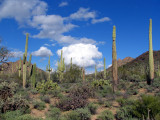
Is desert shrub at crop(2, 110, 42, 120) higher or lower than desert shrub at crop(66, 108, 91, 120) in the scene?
higher

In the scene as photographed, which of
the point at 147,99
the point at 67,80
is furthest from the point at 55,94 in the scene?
the point at 67,80

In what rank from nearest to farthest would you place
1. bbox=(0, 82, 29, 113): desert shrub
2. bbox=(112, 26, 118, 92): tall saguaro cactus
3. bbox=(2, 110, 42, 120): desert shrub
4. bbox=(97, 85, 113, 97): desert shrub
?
bbox=(2, 110, 42, 120): desert shrub < bbox=(0, 82, 29, 113): desert shrub < bbox=(97, 85, 113, 97): desert shrub < bbox=(112, 26, 118, 92): tall saguaro cactus

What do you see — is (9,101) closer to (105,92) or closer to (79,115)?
(79,115)

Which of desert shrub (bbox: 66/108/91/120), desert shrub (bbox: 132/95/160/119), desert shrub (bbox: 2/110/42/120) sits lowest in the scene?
desert shrub (bbox: 66/108/91/120)

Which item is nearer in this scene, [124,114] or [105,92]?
[124,114]

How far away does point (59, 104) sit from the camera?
1106 centimetres

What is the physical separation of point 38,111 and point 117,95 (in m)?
6.34

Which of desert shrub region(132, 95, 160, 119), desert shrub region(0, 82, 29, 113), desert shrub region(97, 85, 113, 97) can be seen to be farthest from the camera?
desert shrub region(97, 85, 113, 97)

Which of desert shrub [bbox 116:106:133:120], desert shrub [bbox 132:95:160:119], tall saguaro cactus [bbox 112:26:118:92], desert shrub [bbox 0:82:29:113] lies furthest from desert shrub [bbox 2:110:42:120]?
tall saguaro cactus [bbox 112:26:118:92]

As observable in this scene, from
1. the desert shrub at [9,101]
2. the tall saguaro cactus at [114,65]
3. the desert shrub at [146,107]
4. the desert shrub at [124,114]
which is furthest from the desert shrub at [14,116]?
the tall saguaro cactus at [114,65]

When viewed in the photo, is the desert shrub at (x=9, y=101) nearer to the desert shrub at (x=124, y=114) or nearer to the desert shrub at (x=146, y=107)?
the desert shrub at (x=124, y=114)

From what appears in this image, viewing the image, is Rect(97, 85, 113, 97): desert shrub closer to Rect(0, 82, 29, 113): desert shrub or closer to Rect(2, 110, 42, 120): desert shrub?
Rect(0, 82, 29, 113): desert shrub

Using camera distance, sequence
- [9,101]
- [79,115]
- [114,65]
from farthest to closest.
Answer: [114,65], [9,101], [79,115]

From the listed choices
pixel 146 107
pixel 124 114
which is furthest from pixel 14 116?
pixel 146 107
